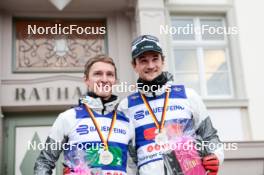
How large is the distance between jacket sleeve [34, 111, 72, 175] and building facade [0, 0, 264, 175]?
414cm

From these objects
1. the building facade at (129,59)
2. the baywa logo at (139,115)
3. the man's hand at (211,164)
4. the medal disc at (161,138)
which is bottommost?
the man's hand at (211,164)

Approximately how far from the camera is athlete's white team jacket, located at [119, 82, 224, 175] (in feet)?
10.1

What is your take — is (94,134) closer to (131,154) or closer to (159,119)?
(131,154)

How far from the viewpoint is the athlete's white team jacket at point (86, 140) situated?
2928mm

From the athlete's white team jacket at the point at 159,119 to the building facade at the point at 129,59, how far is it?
3.75 meters

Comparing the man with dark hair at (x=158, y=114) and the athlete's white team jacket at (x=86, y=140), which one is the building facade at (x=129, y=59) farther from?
the athlete's white team jacket at (x=86, y=140)

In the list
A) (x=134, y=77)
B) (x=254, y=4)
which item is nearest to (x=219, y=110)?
(x=134, y=77)

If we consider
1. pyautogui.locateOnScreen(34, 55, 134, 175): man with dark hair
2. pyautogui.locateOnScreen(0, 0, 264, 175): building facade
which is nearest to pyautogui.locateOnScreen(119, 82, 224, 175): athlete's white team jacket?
pyautogui.locateOnScreen(34, 55, 134, 175): man with dark hair

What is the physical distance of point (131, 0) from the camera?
24.6 feet

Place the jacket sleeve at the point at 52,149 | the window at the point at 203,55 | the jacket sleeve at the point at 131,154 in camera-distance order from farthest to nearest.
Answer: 1. the window at the point at 203,55
2. the jacket sleeve at the point at 131,154
3. the jacket sleeve at the point at 52,149

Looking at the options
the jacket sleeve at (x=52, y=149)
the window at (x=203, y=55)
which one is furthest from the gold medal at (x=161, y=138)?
the window at (x=203, y=55)

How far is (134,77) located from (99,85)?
439 cm

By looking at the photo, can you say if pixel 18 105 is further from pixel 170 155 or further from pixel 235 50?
pixel 170 155

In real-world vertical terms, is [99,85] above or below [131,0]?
below
